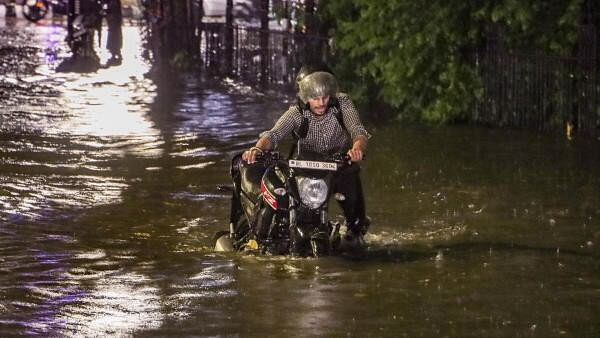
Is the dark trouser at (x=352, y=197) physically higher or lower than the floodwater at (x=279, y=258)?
higher

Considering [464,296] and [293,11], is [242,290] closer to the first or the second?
[464,296]

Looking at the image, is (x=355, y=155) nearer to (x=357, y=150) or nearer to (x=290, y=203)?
(x=357, y=150)

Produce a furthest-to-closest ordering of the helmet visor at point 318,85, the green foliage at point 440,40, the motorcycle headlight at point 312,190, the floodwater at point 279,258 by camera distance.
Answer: the green foliage at point 440,40
the helmet visor at point 318,85
the motorcycle headlight at point 312,190
the floodwater at point 279,258

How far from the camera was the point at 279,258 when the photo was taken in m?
10.1

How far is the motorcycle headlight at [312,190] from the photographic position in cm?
973

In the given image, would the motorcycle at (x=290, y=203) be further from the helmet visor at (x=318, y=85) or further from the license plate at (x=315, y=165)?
the helmet visor at (x=318, y=85)

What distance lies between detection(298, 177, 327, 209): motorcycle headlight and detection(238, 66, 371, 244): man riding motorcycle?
1.01 feet

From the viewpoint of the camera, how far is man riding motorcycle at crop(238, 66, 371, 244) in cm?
998

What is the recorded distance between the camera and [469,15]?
1836cm

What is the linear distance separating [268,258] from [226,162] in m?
5.38

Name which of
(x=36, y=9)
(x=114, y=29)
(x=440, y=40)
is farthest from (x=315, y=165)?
(x=36, y=9)

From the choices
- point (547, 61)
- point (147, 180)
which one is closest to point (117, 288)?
point (147, 180)

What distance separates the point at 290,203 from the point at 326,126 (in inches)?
27.1

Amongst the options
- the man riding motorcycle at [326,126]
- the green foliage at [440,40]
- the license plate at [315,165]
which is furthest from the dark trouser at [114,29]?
the license plate at [315,165]
